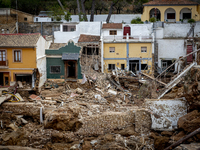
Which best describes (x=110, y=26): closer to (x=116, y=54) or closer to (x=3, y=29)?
(x=116, y=54)

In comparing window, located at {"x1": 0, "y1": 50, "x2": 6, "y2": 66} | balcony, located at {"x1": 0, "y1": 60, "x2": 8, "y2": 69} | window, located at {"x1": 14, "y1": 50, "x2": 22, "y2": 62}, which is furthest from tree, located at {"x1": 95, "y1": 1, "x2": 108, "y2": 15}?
balcony, located at {"x1": 0, "y1": 60, "x2": 8, "y2": 69}

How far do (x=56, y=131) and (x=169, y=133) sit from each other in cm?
710

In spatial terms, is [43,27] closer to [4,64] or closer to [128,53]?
[128,53]

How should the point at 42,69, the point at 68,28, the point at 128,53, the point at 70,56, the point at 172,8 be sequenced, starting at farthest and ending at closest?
the point at 172,8
the point at 68,28
the point at 128,53
the point at 70,56
the point at 42,69

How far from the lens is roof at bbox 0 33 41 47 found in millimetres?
21264

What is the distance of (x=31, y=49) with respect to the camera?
842 inches

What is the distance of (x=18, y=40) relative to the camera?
21.7 metres

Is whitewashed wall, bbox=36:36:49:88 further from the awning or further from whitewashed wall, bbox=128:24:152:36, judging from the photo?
whitewashed wall, bbox=128:24:152:36

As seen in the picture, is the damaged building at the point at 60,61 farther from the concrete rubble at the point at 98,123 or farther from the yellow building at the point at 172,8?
the yellow building at the point at 172,8

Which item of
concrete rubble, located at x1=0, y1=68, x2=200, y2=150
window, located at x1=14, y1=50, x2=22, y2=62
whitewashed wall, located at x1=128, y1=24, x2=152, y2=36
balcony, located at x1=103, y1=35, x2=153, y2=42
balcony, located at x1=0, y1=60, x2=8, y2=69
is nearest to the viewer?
concrete rubble, located at x1=0, y1=68, x2=200, y2=150

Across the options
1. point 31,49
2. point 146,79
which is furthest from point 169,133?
point 31,49

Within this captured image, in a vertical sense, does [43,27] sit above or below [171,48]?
above

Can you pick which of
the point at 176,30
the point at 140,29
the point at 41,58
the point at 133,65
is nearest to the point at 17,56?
the point at 41,58

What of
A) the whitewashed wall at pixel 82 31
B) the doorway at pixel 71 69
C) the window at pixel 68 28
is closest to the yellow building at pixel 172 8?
the whitewashed wall at pixel 82 31
